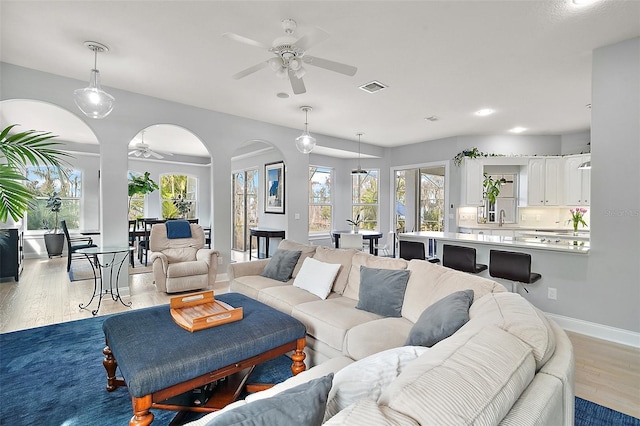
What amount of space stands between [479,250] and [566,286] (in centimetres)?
101

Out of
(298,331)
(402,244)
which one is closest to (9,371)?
(298,331)

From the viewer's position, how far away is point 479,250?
430 centimetres

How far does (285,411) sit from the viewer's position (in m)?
0.80

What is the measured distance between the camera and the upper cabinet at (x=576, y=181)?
6.11 meters

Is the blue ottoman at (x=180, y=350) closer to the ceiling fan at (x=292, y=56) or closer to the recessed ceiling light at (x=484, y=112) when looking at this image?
the ceiling fan at (x=292, y=56)

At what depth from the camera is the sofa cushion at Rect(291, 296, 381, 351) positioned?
228 cm

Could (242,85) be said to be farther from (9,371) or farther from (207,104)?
(9,371)

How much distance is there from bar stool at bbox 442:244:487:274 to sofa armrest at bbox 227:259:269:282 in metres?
2.22

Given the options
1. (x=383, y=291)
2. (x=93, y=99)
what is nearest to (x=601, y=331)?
(x=383, y=291)

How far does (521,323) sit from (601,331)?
2.94 meters

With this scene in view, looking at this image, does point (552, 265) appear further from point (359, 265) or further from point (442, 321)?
point (442, 321)

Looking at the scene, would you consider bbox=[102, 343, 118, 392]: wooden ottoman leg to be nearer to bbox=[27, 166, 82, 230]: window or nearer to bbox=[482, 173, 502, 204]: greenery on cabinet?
bbox=[482, 173, 502, 204]: greenery on cabinet

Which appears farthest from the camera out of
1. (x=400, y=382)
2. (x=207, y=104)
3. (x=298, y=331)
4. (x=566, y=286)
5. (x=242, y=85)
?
(x=207, y=104)

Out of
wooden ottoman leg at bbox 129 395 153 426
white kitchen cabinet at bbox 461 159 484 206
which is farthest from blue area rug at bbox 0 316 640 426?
white kitchen cabinet at bbox 461 159 484 206
